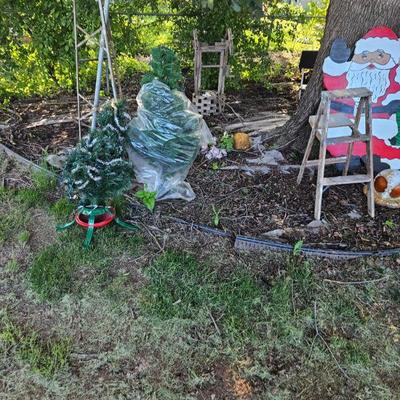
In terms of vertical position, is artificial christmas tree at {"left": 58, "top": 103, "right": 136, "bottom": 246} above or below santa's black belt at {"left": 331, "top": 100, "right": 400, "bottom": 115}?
below

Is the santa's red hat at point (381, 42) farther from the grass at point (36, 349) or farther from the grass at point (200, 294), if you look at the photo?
the grass at point (36, 349)

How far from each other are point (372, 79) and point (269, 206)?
1.35m

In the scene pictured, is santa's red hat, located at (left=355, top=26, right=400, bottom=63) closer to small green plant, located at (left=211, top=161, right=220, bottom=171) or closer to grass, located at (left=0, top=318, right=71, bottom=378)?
small green plant, located at (left=211, top=161, right=220, bottom=171)

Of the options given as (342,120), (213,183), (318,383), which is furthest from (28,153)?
(318,383)

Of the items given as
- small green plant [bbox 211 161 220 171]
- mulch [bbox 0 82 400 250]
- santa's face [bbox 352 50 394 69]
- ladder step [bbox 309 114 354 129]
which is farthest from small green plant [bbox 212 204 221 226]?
santa's face [bbox 352 50 394 69]

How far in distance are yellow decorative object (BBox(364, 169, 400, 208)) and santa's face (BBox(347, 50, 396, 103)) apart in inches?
25.7

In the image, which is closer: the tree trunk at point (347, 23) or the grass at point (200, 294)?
the grass at point (200, 294)

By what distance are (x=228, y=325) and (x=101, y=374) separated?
0.78 metres

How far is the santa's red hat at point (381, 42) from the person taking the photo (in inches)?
135

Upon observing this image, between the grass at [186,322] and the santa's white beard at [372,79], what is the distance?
4.75 ft

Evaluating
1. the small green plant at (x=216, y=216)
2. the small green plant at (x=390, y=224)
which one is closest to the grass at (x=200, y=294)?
the small green plant at (x=216, y=216)

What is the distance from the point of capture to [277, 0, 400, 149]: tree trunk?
3428 millimetres

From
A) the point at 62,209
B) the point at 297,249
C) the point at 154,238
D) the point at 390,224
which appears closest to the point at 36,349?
the point at 154,238

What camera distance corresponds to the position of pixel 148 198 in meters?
3.40
